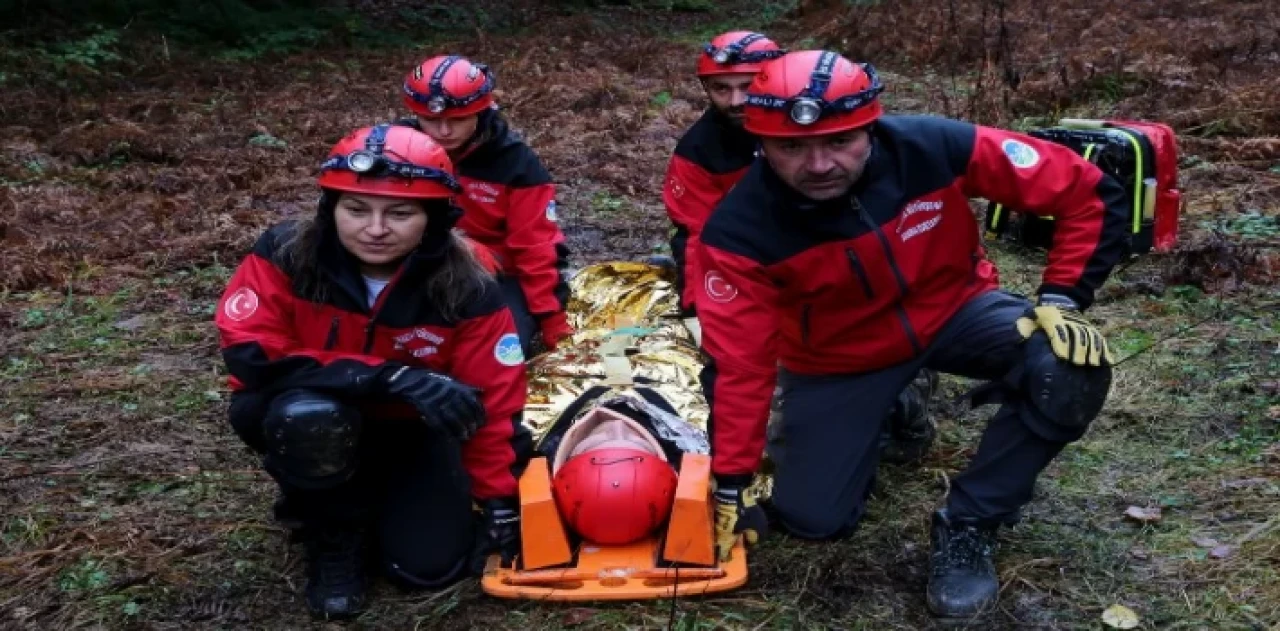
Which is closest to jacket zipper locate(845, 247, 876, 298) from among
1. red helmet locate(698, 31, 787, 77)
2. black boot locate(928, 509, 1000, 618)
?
black boot locate(928, 509, 1000, 618)

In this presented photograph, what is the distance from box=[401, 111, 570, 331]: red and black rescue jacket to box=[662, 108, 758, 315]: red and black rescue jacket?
63 centimetres

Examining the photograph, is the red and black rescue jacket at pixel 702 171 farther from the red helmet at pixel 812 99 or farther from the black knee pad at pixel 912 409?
the red helmet at pixel 812 99

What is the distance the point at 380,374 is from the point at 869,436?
168 cm

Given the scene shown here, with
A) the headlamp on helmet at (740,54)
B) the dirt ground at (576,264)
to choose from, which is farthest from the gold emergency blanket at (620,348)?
the headlamp on helmet at (740,54)

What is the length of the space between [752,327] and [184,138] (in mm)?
7899

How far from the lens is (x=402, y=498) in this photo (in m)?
3.84

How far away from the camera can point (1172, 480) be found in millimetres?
4152

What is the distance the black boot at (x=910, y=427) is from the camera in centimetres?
436

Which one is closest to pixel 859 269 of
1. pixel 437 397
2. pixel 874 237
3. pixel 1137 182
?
pixel 874 237

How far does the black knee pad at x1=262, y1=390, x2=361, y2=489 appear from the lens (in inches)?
131

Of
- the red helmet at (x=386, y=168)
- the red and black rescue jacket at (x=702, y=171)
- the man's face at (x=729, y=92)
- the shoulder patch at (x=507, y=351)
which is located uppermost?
the red helmet at (x=386, y=168)

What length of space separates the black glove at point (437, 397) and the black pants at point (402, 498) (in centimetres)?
25

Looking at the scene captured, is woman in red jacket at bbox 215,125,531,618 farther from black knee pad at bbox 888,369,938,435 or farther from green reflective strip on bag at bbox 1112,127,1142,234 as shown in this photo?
green reflective strip on bag at bbox 1112,127,1142,234

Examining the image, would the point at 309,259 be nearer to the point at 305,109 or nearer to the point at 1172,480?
the point at 1172,480
